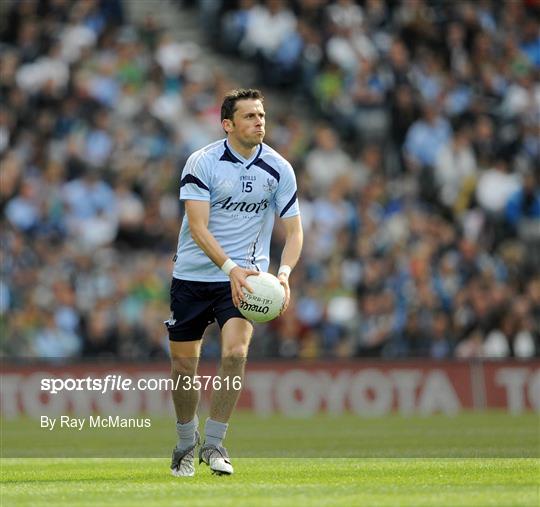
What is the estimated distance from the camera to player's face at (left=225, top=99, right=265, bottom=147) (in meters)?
10.7

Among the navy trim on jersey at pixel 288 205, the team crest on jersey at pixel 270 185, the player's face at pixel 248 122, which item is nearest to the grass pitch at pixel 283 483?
the navy trim on jersey at pixel 288 205

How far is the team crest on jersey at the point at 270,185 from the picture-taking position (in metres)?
10.9

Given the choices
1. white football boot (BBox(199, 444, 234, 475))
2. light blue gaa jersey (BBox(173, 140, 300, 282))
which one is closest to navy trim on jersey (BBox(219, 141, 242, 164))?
light blue gaa jersey (BBox(173, 140, 300, 282))

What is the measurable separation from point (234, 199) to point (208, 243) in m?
0.51

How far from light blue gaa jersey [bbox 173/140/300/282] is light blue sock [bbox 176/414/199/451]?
104 centimetres

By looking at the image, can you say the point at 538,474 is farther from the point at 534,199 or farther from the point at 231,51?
the point at 231,51

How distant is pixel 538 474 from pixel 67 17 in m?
16.9

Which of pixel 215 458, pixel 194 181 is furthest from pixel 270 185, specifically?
pixel 215 458

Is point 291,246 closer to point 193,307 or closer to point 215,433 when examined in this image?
point 193,307

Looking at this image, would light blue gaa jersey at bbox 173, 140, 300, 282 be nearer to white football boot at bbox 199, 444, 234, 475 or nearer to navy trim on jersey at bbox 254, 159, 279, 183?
navy trim on jersey at bbox 254, 159, 279, 183

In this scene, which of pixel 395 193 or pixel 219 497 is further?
pixel 395 193

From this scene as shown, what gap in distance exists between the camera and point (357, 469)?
36.7 feet

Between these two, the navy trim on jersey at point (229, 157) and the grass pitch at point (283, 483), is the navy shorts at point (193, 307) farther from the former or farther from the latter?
the grass pitch at point (283, 483)

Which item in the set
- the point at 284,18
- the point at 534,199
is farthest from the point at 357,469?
the point at 284,18
